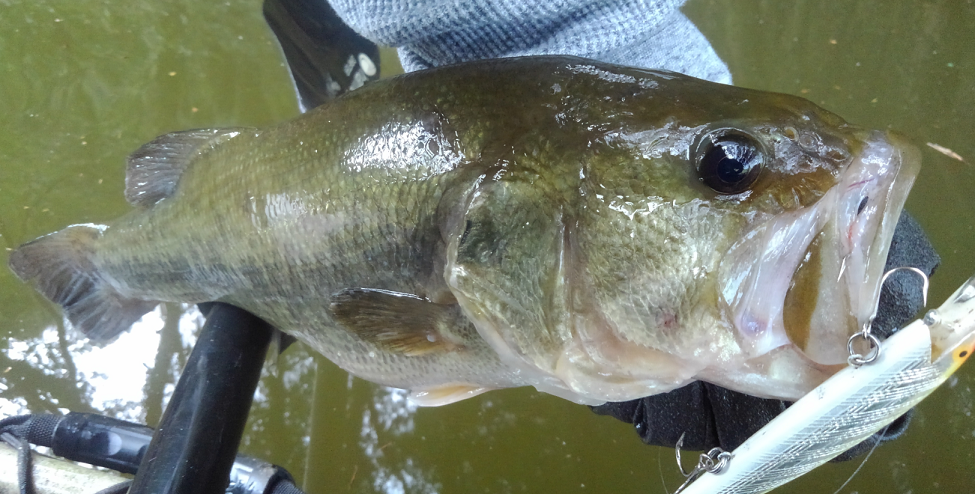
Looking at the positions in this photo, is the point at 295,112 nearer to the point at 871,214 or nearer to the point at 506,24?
the point at 506,24

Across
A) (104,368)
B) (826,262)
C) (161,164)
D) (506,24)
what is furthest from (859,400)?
(104,368)

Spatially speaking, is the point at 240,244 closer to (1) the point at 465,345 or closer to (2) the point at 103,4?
(1) the point at 465,345

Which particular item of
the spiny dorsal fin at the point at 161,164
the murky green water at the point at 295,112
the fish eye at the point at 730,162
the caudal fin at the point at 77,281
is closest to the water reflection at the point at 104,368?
the murky green water at the point at 295,112

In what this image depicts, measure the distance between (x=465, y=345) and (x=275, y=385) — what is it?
Answer: 1.43 metres

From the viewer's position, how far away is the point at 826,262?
0.46 metres

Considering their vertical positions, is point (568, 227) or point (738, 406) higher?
point (568, 227)

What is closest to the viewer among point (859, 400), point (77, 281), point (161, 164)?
point (859, 400)

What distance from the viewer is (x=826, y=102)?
1983 mm

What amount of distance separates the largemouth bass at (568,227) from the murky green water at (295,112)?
1112mm

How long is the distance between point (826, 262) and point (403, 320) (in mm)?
454

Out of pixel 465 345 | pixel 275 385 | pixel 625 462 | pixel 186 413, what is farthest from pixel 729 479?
pixel 275 385

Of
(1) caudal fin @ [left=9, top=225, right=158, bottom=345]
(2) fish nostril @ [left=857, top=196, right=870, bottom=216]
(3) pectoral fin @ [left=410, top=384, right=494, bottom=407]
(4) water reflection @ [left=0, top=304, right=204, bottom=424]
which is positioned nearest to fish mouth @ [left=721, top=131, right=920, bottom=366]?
(2) fish nostril @ [left=857, top=196, right=870, bottom=216]

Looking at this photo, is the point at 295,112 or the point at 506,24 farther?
the point at 295,112

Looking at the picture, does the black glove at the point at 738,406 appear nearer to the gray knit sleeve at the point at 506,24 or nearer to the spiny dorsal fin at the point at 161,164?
the gray knit sleeve at the point at 506,24
